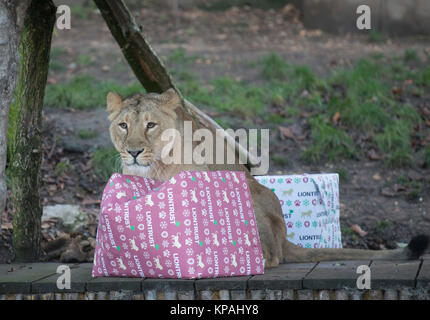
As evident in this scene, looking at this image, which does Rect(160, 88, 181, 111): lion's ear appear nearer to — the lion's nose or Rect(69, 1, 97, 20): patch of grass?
the lion's nose

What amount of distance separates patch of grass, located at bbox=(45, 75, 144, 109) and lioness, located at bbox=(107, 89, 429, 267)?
14.3 feet

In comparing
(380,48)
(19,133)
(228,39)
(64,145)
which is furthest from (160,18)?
(19,133)

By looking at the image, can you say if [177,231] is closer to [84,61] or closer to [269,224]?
[269,224]

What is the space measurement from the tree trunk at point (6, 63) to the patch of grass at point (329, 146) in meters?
4.83

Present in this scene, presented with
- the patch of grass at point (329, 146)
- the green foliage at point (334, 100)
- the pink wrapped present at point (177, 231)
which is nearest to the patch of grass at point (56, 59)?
the green foliage at point (334, 100)

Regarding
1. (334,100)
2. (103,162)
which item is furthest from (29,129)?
(334,100)

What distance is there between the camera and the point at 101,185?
752cm

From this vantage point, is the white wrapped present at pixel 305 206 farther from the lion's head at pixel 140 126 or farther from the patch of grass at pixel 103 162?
the patch of grass at pixel 103 162

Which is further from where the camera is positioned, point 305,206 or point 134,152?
point 305,206

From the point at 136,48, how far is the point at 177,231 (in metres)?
2.07

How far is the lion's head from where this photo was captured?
4219 mm

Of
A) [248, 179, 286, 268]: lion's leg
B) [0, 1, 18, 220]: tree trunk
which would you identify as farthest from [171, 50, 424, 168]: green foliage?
[0, 1, 18, 220]: tree trunk

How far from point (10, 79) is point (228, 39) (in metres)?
8.05

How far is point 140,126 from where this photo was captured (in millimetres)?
4262
